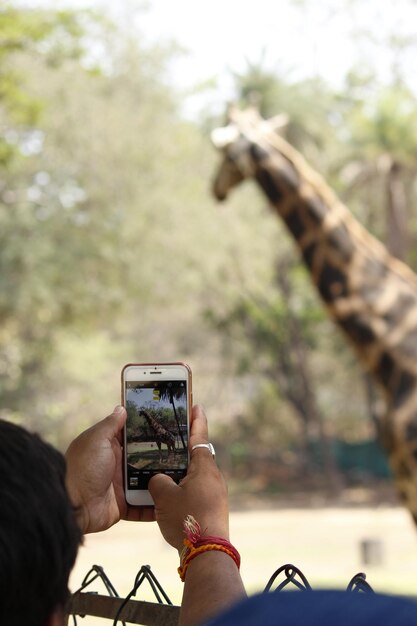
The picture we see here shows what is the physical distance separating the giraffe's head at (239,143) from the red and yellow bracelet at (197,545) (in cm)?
809

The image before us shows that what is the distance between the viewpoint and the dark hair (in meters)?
0.89

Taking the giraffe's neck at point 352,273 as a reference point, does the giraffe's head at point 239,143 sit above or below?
above

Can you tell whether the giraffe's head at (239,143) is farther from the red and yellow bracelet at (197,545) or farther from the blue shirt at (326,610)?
the blue shirt at (326,610)

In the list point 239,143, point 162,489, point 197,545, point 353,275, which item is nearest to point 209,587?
point 197,545

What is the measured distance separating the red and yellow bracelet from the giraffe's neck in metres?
6.06

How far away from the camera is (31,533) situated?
2.93ft

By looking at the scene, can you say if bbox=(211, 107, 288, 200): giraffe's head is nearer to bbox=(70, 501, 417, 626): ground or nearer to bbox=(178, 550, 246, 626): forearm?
bbox=(70, 501, 417, 626): ground

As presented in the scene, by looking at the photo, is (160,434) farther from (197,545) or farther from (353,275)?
(353,275)

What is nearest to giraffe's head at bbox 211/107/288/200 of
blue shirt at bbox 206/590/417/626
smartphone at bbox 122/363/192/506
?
smartphone at bbox 122/363/192/506

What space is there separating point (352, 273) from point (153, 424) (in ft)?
22.0

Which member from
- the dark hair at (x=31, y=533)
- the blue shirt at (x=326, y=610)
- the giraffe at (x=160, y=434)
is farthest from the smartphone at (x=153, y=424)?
the blue shirt at (x=326, y=610)

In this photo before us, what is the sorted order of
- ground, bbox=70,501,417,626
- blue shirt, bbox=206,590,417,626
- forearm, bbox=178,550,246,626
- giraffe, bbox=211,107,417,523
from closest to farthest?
blue shirt, bbox=206,590,417,626, forearm, bbox=178,550,246,626, giraffe, bbox=211,107,417,523, ground, bbox=70,501,417,626

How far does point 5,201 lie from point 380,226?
11.8m

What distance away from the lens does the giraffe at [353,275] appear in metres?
7.12
